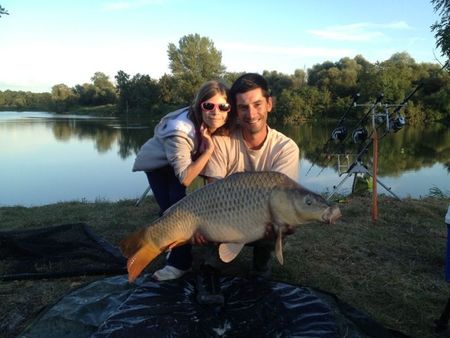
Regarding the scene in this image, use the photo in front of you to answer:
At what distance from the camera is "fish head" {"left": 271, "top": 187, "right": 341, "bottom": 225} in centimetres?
134

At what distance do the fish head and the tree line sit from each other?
51.0ft

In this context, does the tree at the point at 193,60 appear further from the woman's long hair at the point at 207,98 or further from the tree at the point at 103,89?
the woman's long hair at the point at 207,98

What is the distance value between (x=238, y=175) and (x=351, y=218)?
2.00 metres

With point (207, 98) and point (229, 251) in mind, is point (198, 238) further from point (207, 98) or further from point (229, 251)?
point (207, 98)

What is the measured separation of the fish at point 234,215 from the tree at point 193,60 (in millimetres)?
25760

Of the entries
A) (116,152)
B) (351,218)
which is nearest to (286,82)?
(116,152)

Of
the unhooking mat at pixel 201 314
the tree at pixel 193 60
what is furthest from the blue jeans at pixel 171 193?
the tree at pixel 193 60

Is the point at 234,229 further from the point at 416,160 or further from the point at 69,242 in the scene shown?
the point at 416,160

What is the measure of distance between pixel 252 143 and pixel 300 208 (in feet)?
1.76

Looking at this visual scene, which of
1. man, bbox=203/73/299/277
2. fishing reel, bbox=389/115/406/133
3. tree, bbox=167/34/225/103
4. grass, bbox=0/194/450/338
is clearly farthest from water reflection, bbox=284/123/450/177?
tree, bbox=167/34/225/103

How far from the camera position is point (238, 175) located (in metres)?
1.46

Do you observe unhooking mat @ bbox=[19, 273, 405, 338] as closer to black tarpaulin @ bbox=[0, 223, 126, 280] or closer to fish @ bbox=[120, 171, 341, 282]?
fish @ bbox=[120, 171, 341, 282]

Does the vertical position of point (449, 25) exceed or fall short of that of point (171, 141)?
it exceeds it

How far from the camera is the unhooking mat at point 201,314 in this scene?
54.3 inches
